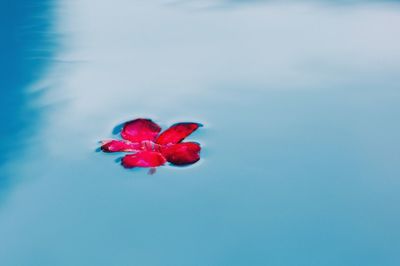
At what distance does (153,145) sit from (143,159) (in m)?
0.03

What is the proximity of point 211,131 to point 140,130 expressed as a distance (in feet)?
0.39

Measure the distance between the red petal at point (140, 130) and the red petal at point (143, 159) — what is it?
31 millimetres

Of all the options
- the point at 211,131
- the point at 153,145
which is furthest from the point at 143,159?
the point at 211,131

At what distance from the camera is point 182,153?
0.99 meters

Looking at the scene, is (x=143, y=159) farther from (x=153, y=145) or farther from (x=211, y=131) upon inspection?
(x=211, y=131)

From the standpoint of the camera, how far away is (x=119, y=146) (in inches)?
40.5

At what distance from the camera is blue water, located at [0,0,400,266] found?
88 cm

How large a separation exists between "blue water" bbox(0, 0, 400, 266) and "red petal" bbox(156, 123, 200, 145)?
0.08 ft

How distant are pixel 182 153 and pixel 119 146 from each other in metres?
→ 0.11

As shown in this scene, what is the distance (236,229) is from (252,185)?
0.31 feet

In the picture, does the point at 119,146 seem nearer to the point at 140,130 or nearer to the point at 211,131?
the point at 140,130

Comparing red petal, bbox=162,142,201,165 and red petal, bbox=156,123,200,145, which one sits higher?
red petal, bbox=156,123,200,145

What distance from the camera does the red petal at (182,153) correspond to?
99cm

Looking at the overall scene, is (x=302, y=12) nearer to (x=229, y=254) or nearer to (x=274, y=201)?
(x=274, y=201)
